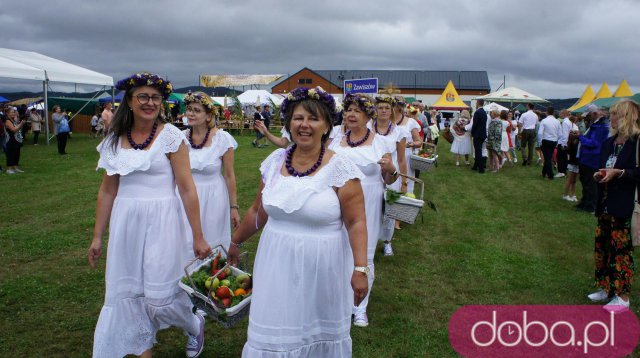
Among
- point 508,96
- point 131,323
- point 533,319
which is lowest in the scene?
point 533,319

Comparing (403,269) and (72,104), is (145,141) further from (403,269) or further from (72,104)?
(72,104)

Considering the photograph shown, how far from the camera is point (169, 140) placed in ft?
11.5

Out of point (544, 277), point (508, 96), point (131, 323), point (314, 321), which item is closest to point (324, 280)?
point (314, 321)

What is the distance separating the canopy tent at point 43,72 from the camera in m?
19.6

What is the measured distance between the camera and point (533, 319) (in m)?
5.12

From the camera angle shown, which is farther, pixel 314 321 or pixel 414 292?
pixel 414 292

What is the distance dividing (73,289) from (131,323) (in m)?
2.56

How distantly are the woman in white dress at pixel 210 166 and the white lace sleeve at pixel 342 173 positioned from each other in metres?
2.27

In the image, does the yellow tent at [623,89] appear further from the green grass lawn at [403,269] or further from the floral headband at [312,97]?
the floral headband at [312,97]

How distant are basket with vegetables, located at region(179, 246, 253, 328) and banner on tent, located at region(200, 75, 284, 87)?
4105cm

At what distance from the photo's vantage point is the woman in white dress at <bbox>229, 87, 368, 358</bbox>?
2838 mm

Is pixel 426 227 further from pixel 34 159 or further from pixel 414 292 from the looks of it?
pixel 34 159

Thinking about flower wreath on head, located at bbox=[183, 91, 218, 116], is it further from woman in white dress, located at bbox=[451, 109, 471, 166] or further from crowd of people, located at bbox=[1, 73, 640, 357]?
woman in white dress, located at bbox=[451, 109, 471, 166]

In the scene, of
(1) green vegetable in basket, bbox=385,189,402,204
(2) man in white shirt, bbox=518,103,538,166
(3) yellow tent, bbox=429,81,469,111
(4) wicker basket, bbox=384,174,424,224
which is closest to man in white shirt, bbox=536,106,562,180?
(2) man in white shirt, bbox=518,103,538,166
